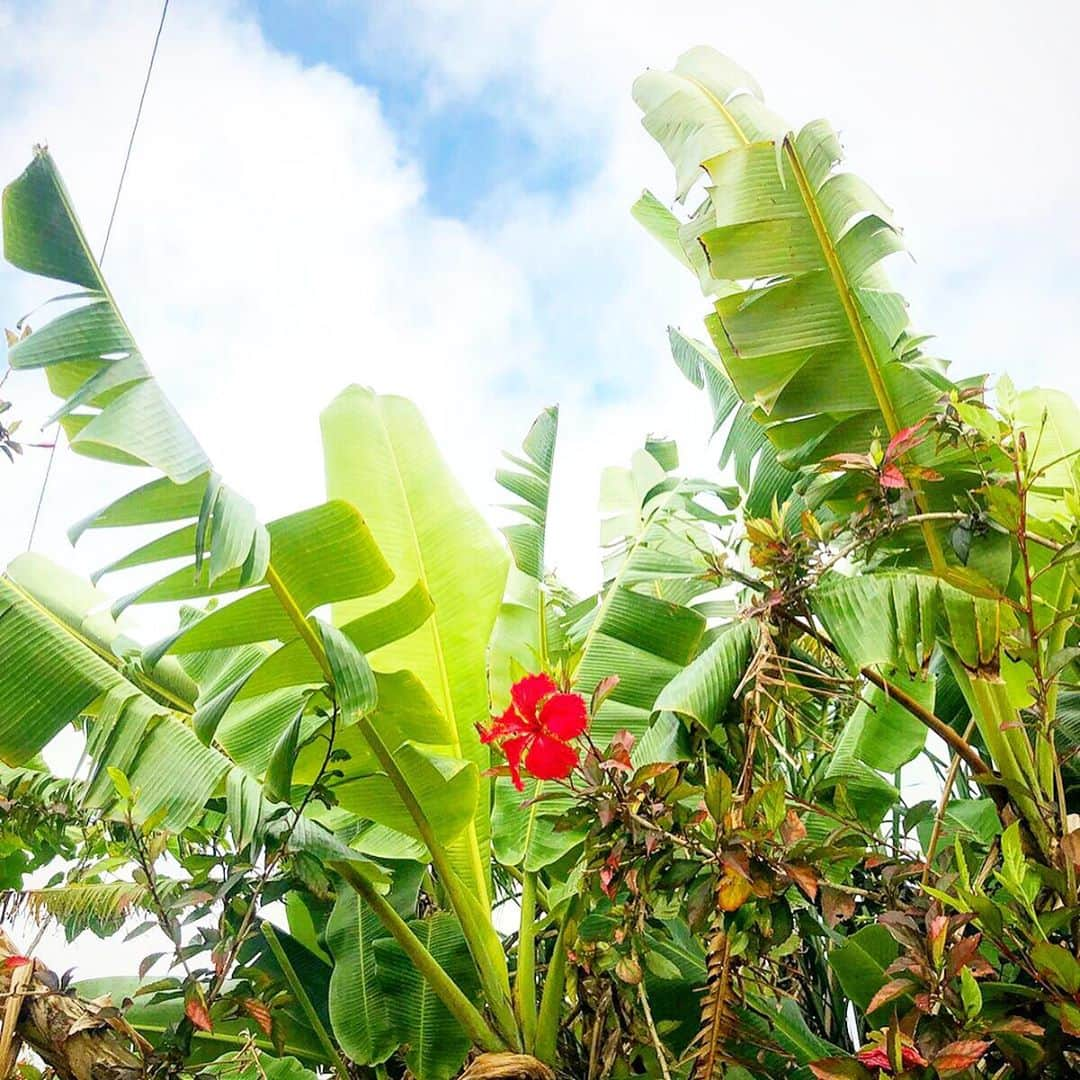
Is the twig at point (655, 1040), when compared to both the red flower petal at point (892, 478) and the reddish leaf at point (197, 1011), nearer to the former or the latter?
the reddish leaf at point (197, 1011)

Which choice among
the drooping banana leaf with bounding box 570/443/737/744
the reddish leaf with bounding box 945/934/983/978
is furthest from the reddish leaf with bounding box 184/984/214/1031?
the reddish leaf with bounding box 945/934/983/978

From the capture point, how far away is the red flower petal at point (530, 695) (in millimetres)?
1170

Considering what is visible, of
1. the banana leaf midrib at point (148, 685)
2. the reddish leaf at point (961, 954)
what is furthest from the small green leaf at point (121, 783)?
the reddish leaf at point (961, 954)

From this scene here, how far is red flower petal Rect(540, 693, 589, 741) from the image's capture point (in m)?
1.15

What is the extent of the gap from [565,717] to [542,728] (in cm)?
3

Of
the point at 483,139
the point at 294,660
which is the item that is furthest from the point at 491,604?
the point at 483,139

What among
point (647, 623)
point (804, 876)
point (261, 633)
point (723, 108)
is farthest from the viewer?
point (723, 108)

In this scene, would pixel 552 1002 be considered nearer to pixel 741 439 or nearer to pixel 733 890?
pixel 733 890

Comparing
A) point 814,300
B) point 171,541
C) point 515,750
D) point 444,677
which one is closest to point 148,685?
point 444,677

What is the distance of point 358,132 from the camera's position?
A: 2.75 m

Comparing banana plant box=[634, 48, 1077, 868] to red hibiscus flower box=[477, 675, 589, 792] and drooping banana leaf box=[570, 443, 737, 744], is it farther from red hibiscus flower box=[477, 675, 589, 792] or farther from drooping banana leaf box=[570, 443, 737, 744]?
red hibiscus flower box=[477, 675, 589, 792]

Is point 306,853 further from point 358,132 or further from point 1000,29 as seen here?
point 1000,29

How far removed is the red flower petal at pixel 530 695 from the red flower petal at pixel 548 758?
3cm

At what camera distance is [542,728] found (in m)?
1.16
